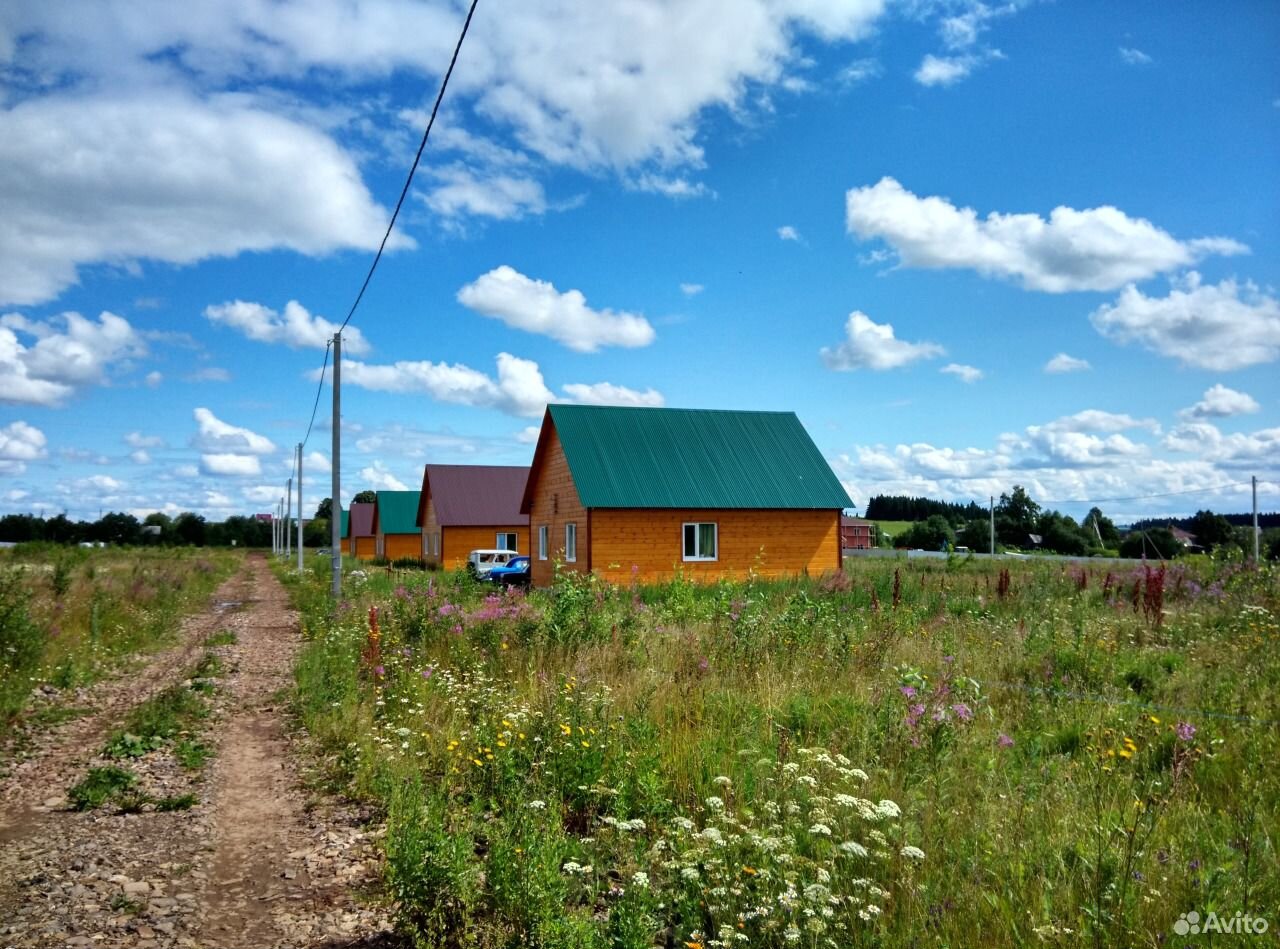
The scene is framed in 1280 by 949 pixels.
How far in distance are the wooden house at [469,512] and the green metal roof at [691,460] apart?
661 inches

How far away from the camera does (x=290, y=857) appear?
5.57 metres

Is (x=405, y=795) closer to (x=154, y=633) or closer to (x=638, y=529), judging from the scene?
(x=154, y=633)

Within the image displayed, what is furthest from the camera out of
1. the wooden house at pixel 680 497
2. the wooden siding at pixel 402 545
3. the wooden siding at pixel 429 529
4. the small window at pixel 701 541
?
the wooden siding at pixel 402 545

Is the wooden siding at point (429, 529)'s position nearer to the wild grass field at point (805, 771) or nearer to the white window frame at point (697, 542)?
the white window frame at point (697, 542)

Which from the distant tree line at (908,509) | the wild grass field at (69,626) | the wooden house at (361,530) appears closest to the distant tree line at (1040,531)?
the distant tree line at (908,509)

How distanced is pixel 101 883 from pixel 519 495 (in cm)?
4276

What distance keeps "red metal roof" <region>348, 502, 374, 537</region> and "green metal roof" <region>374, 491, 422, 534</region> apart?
10370 millimetres

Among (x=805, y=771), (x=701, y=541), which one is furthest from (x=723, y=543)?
(x=805, y=771)

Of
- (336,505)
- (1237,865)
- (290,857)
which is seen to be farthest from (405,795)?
(336,505)

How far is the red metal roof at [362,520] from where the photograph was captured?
67875mm

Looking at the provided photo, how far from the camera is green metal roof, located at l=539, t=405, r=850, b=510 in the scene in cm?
2619

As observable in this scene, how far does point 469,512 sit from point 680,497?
21.1m

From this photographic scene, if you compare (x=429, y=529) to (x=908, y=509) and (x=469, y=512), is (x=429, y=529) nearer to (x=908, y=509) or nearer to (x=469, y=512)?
(x=469, y=512)

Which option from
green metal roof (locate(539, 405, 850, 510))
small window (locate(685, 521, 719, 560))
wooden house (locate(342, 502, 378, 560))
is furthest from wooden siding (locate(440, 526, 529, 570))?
wooden house (locate(342, 502, 378, 560))
